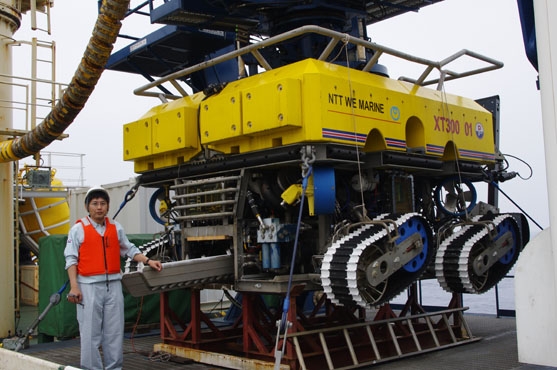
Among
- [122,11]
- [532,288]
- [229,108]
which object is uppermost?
[122,11]

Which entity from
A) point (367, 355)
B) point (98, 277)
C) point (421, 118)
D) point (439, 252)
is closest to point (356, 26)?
point (421, 118)

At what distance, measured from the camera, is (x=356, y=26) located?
9.74m

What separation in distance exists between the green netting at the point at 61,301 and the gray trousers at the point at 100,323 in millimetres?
4062

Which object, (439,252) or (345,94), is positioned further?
(439,252)

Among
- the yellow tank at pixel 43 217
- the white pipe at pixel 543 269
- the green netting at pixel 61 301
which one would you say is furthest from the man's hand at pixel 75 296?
the yellow tank at pixel 43 217

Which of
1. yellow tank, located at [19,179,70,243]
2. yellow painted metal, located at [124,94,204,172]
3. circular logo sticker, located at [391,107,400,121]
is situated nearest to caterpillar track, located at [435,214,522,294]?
circular logo sticker, located at [391,107,400,121]

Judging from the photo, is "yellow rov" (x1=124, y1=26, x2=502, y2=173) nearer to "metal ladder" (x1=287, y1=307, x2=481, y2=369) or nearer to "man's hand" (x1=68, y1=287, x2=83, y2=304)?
"metal ladder" (x1=287, y1=307, x2=481, y2=369)

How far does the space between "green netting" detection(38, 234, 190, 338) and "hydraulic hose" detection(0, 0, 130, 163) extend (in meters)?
1.68

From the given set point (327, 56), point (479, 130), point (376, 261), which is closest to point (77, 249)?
point (376, 261)

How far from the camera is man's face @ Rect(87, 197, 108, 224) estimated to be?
6855 millimetres

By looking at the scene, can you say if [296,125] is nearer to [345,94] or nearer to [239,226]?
[345,94]

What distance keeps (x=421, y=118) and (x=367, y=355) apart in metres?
3.18

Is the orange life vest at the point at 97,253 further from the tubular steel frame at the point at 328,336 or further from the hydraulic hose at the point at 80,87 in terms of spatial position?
the hydraulic hose at the point at 80,87

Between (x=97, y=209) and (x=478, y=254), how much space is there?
15.8 ft
